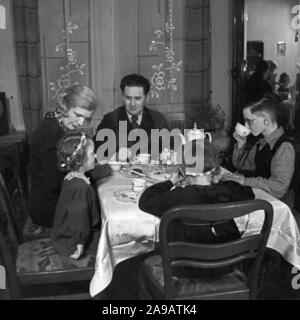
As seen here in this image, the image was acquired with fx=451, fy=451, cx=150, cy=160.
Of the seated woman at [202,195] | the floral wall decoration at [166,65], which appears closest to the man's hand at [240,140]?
the seated woman at [202,195]

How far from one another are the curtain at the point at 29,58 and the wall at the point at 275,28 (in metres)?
1.97

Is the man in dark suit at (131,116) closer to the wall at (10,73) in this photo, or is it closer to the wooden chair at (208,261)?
the wooden chair at (208,261)

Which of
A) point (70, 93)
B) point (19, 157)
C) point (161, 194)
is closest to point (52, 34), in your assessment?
point (19, 157)

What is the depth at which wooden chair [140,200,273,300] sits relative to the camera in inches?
59.1

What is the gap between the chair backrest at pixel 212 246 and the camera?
4.91 feet

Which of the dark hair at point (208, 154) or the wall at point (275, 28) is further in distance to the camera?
the wall at point (275, 28)

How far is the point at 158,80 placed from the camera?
4324 mm

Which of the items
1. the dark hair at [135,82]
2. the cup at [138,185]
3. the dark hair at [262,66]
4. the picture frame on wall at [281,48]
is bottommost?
the cup at [138,185]

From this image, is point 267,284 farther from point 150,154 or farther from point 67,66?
point 67,66

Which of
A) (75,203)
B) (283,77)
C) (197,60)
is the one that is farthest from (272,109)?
(197,60)

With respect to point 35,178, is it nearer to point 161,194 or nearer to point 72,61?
point 161,194

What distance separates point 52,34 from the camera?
4082mm
